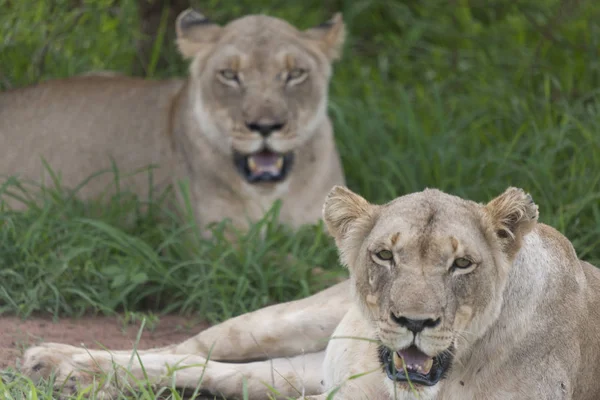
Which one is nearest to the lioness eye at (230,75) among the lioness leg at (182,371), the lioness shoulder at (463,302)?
the lioness leg at (182,371)

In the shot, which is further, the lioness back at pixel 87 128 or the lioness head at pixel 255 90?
the lioness back at pixel 87 128

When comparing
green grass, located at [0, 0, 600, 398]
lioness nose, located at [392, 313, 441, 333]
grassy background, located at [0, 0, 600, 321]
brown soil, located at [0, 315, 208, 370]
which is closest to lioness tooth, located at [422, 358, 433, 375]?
lioness nose, located at [392, 313, 441, 333]

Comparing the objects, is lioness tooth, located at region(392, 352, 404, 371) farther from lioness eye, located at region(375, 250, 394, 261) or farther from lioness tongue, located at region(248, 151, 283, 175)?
lioness tongue, located at region(248, 151, 283, 175)

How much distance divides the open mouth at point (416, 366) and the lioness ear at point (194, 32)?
294cm

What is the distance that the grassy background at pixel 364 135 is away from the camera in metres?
5.00

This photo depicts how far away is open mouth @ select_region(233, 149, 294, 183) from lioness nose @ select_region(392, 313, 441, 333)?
2540 mm

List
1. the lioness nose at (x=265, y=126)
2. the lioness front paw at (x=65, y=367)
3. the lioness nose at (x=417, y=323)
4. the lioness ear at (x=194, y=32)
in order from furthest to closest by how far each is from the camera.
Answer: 1. the lioness ear at (x=194, y=32)
2. the lioness nose at (x=265, y=126)
3. the lioness front paw at (x=65, y=367)
4. the lioness nose at (x=417, y=323)

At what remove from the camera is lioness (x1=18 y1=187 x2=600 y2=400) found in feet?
10.1

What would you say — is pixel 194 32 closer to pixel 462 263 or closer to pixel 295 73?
pixel 295 73

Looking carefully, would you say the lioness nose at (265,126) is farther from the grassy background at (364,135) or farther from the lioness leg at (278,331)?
the lioness leg at (278,331)

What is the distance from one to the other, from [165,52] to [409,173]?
1911 mm

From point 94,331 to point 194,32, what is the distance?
1745 mm

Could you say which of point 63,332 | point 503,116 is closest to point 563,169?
point 503,116

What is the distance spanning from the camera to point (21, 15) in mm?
6309
